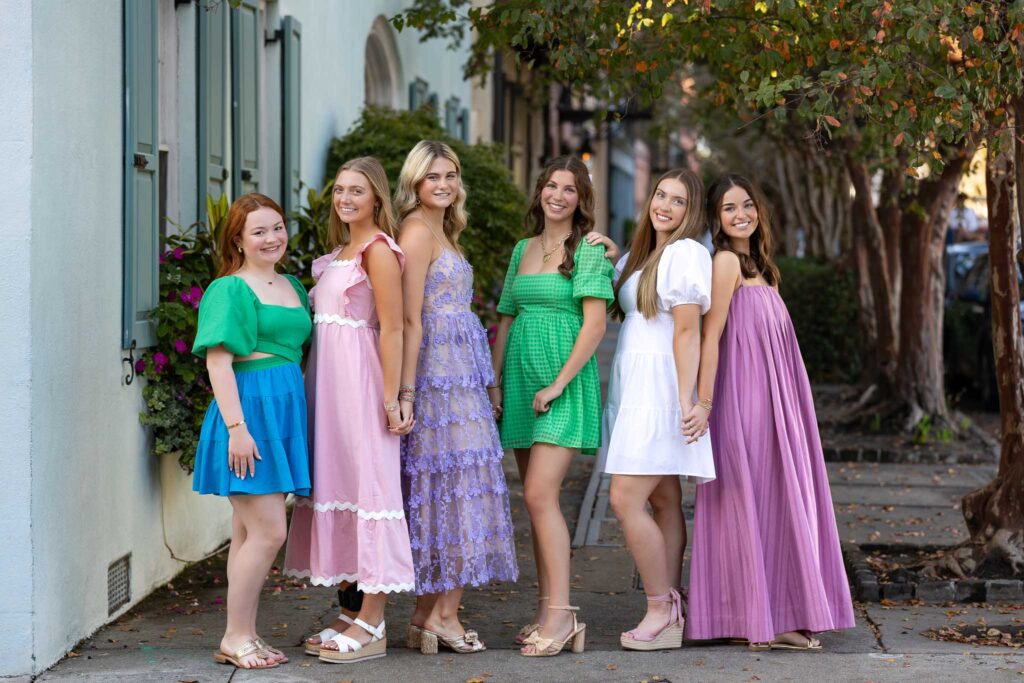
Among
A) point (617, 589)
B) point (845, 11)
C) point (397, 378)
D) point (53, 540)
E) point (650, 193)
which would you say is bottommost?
point (617, 589)

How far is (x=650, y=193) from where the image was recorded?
211 inches

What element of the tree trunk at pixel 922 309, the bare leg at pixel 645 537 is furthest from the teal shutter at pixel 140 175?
the tree trunk at pixel 922 309

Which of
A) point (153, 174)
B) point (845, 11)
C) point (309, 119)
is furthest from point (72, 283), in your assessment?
point (309, 119)

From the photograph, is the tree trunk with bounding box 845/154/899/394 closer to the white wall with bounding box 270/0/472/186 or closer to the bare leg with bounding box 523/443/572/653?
the white wall with bounding box 270/0/472/186

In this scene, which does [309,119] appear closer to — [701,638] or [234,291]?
[234,291]

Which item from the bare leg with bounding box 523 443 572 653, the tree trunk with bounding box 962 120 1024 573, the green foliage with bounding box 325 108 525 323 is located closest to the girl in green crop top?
the bare leg with bounding box 523 443 572 653

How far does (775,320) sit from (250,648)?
7.58 feet

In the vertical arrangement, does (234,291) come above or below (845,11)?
below

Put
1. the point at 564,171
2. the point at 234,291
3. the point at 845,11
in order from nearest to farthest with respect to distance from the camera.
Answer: the point at 234,291 → the point at 564,171 → the point at 845,11

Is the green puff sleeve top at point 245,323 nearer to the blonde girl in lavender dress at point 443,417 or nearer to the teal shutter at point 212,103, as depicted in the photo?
the blonde girl in lavender dress at point 443,417

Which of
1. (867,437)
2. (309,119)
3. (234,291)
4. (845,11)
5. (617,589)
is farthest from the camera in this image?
(867,437)

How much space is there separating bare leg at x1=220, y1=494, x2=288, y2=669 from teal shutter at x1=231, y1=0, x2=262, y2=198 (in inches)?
116

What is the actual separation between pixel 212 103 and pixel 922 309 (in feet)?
23.1

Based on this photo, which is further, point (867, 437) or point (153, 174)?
point (867, 437)
